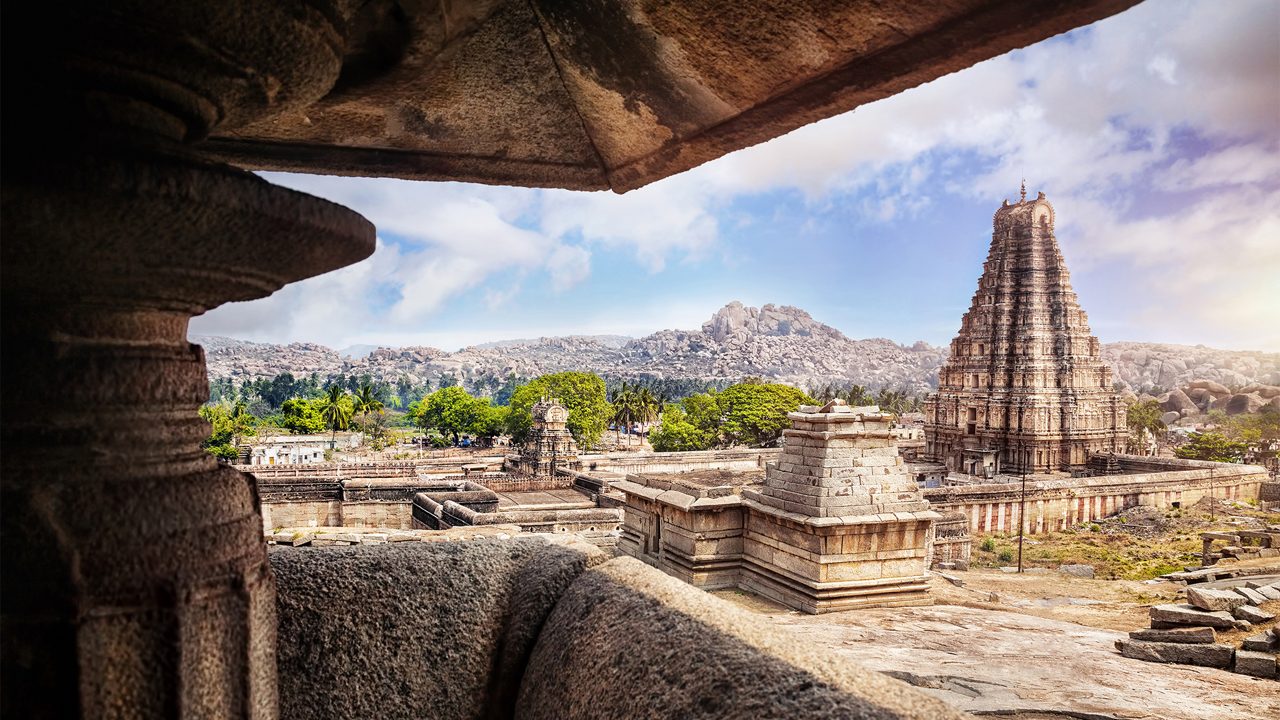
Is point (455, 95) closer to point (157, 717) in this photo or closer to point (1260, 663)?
point (157, 717)

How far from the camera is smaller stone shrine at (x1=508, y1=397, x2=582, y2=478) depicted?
32688 millimetres

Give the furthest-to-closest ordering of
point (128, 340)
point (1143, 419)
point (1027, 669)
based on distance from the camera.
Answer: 1. point (1143, 419)
2. point (1027, 669)
3. point (128, 340)

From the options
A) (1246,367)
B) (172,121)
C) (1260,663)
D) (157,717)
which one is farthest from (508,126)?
(1246,367)

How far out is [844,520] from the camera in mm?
9391

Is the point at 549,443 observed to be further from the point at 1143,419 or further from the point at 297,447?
the point at 1143,419

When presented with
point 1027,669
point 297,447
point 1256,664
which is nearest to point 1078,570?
point 1256,664

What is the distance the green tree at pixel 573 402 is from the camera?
52.1 metres

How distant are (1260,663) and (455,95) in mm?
8132

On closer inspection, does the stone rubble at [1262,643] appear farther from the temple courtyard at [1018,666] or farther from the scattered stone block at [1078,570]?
the scattered stone block at [1078,570]

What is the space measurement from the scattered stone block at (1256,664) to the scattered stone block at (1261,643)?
174 mm

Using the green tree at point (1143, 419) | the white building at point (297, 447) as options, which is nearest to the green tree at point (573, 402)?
the white building at point (297, 447)

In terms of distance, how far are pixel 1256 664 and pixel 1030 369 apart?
3491 centimetres

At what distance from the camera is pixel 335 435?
205ft

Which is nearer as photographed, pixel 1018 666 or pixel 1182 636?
pixel 1018 666
